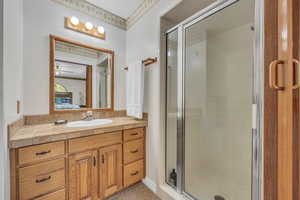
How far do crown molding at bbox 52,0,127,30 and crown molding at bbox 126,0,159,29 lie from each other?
14 cm

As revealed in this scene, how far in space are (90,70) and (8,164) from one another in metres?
1.32

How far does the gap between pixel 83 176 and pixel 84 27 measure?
183 cm

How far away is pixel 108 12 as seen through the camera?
1.98 m

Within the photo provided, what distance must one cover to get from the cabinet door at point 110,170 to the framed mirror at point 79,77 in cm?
72

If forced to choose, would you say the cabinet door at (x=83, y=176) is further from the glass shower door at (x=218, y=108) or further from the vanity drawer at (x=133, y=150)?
the glass shower door at (x=218, y=108)

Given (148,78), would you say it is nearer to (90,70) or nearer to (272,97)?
(90,70)

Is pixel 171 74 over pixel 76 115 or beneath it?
over

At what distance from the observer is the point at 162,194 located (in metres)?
1.53

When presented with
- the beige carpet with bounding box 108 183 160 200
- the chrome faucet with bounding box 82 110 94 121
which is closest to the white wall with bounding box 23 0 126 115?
the chrome faucet with bounding box 82 110 94 121

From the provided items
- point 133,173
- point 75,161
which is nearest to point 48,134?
point 75,161

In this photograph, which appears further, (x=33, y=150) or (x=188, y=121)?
(x=188, y=121)

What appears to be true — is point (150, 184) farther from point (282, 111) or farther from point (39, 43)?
point (39, 43)

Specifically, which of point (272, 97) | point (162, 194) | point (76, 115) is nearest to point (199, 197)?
point (162, 194)

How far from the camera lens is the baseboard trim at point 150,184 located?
1.64 metres
